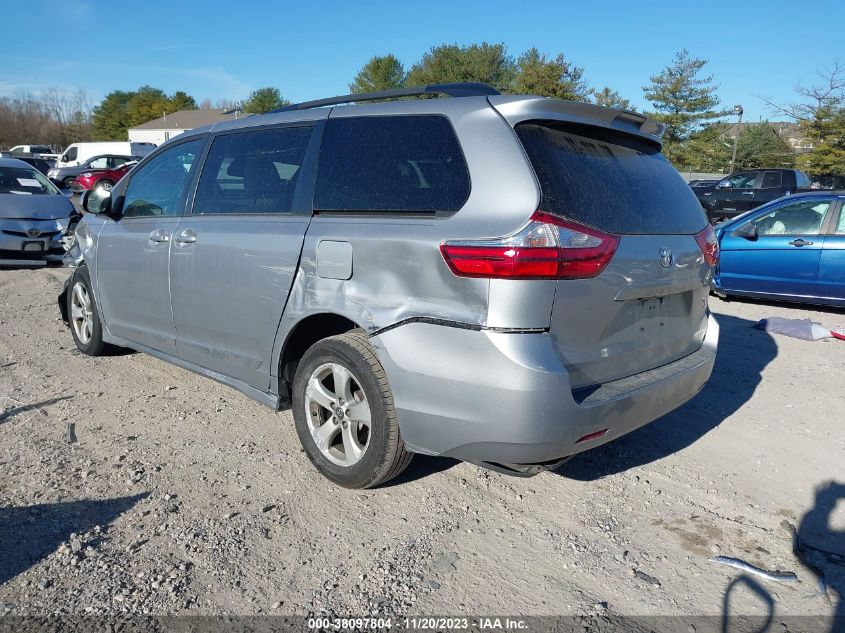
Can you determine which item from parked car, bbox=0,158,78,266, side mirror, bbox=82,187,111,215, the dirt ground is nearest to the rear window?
the dirt ground

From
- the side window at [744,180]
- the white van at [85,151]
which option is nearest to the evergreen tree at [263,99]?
the white van at [85,151]

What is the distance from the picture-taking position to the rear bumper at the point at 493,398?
256 cm

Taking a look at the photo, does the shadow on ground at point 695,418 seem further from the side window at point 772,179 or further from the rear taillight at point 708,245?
the side window at point 772,179

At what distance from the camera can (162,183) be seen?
4.59m

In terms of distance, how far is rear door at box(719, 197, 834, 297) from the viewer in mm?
7707

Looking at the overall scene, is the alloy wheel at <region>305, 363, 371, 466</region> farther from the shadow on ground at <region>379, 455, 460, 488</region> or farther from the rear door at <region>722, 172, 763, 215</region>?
the rear door at <region>722, 172, 763, 215</region>

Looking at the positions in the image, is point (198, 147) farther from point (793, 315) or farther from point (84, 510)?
point (793, 315)

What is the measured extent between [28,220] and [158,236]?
708cm

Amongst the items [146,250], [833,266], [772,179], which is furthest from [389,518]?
[772,179]

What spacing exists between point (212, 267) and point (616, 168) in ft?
7.58

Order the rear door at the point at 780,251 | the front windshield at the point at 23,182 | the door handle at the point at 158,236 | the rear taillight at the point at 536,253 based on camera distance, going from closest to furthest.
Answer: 1. the rear taillight at the point at 536,253
2. the door handle at the point at 158,236
3. the rear door at the point at 780,251
4. the front windshield at the point at 23,182

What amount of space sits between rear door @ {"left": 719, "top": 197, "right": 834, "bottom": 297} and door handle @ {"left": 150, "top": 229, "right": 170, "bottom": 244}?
6935 mm

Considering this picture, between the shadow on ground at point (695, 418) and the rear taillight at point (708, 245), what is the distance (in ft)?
3.87

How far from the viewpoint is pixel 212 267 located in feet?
12.6
